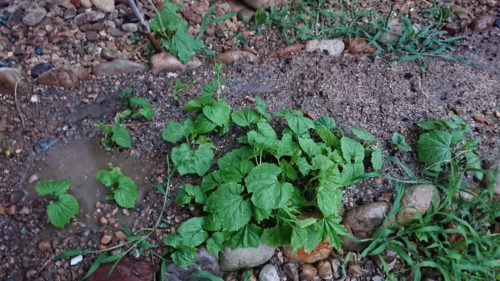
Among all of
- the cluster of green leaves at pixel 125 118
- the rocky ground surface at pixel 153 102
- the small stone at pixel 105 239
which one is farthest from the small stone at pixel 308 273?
the cluster of green leaves at pixel 125 118

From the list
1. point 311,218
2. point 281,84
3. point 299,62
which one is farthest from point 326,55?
point 311,218

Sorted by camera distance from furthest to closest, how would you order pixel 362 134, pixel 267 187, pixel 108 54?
pixel 108 54, pixel 362 134, pixel 267 187

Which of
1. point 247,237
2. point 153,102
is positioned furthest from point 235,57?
point 247,237

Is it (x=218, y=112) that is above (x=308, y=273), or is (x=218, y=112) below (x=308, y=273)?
above

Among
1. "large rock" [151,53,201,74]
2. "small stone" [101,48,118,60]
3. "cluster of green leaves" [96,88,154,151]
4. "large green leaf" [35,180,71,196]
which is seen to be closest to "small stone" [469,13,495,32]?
"large rock" [151,53,201,74]

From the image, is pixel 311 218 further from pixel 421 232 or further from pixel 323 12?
pixel 323 12

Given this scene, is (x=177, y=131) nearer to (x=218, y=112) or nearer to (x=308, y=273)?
(x=218, y=112)

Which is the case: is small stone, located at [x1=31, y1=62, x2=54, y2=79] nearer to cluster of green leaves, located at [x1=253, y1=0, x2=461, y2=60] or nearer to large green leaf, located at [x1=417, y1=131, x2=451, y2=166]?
cluster of green leaves, located at [x1=253, y1=0, x2=461, y2=60]
